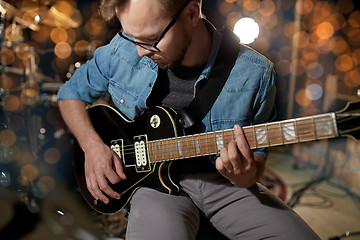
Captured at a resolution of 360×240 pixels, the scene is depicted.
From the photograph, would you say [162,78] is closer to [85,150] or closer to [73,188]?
[85,150]

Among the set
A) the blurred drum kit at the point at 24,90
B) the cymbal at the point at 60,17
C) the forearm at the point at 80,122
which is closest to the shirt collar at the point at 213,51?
the forearm at the point at 80,122

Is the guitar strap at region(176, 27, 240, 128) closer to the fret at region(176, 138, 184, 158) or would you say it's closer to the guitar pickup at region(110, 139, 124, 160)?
the fret at region(176, 138, 184, 158)

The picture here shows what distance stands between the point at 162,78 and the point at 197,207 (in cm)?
62

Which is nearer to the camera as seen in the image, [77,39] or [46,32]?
[46,32]

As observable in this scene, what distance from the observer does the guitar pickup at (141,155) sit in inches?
42.0

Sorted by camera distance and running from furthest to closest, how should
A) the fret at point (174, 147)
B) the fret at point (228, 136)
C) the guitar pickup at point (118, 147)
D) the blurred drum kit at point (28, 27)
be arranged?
the blurred drum kit at point (28, 27) → the guitar pickup at point (118, 147) → the fret at point (174, 147) → the fret at point (228, 136)

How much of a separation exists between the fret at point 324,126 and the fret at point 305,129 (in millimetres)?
14

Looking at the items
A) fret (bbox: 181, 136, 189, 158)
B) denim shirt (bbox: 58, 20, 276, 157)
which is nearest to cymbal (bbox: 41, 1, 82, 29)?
denim shirt (bbox: 58, 20, 276, 157)

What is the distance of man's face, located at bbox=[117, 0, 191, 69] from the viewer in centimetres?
92

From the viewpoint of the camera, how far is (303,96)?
12.3 feet

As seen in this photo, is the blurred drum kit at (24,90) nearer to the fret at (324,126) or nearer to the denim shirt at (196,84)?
the denim shirt at (196,84)

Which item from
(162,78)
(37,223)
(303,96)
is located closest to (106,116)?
(162,78)

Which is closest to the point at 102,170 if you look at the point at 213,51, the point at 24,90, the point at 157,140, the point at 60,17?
the point at 157,140

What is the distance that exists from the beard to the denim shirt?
105 millimetres
